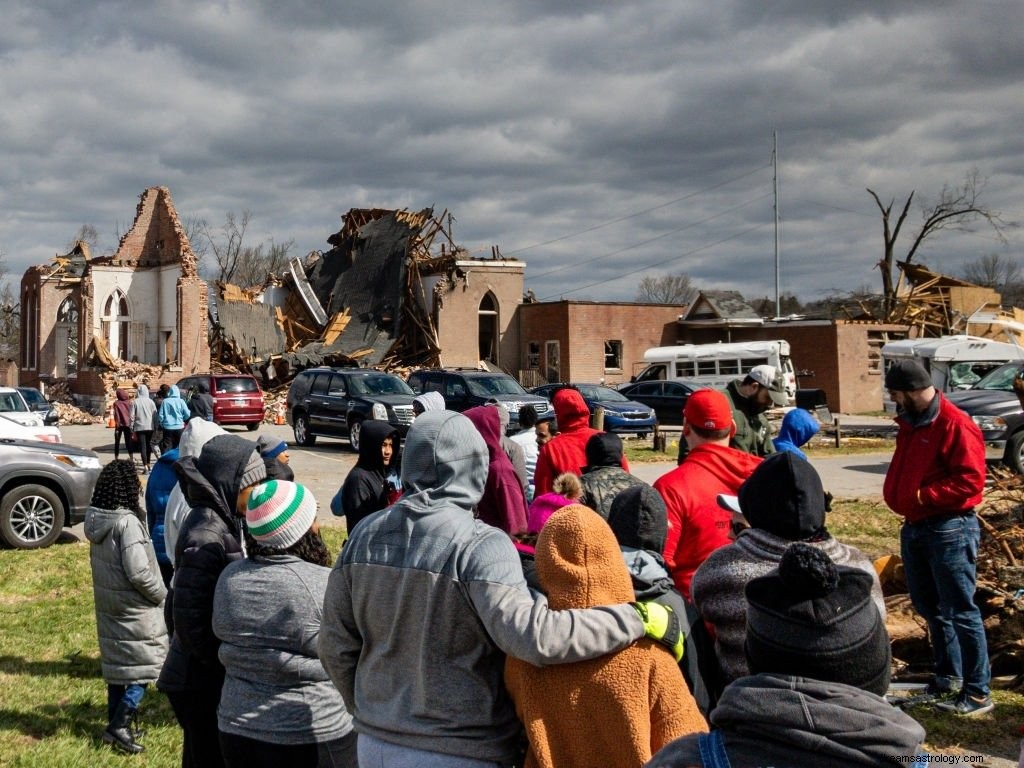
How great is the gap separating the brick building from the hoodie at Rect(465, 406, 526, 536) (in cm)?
3202

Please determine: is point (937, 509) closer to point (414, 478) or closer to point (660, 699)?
point (660, 699)

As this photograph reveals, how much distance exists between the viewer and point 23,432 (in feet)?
45.1

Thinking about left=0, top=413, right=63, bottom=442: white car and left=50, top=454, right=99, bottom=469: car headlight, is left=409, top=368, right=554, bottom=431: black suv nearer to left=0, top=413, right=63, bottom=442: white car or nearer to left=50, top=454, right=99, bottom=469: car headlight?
left=0, top=413, right=63, bottom=442: white car

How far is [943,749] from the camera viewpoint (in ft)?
15.8

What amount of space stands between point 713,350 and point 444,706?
29.4m

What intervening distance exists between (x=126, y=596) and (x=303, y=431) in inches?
697

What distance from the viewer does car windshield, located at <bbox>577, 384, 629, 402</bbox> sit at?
2480 centimetres

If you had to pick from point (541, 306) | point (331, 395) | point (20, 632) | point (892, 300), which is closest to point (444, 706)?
point (20, 632)

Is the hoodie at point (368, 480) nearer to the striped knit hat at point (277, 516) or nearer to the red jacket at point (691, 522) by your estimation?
the red jacket at point (691, 522)

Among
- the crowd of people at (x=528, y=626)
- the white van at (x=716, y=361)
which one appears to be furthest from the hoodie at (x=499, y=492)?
the white van at (x=716, y=361)

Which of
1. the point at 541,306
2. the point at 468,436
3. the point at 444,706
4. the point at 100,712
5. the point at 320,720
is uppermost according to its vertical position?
the point at 541,306

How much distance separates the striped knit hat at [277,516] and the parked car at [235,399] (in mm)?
23194

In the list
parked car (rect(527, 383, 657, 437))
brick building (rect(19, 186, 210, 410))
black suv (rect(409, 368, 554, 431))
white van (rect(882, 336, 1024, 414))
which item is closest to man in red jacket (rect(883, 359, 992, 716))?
black suv (rect(409, 368, 554, 431))

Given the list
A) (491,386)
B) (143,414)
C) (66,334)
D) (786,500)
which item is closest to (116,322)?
(66,334)
